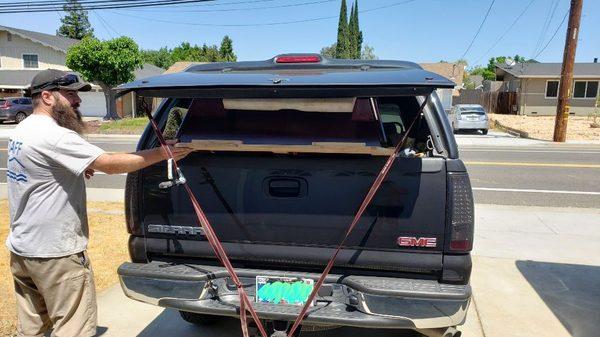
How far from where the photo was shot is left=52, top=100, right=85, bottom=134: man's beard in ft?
9.07

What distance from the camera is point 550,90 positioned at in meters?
37.4

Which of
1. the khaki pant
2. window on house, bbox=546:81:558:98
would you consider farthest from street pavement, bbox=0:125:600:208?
window on house, bbox=546:81:558:98

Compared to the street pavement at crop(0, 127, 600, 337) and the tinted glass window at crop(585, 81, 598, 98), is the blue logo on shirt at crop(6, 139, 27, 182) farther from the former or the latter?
the tinted glass window at crop(585, 81, 598, 98)

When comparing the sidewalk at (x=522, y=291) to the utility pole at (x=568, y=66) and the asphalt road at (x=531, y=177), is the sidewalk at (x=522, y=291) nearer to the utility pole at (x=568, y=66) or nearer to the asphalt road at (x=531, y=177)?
the asphalt road at (x=531, y=177)

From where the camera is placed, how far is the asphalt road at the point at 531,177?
28.5ft

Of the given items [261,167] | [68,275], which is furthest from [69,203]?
[261,167]

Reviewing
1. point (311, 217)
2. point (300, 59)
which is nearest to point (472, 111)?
point (300, 59)

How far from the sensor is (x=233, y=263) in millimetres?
2957

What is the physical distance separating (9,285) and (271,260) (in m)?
2.84

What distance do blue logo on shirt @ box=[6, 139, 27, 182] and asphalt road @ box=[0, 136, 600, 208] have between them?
701 cm

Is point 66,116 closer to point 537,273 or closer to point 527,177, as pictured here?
point 537,273

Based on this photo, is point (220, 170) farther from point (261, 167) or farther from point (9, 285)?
point (9, 285)

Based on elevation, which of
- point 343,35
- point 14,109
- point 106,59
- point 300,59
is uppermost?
point 343,35

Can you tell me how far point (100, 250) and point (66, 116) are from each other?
303 cm
